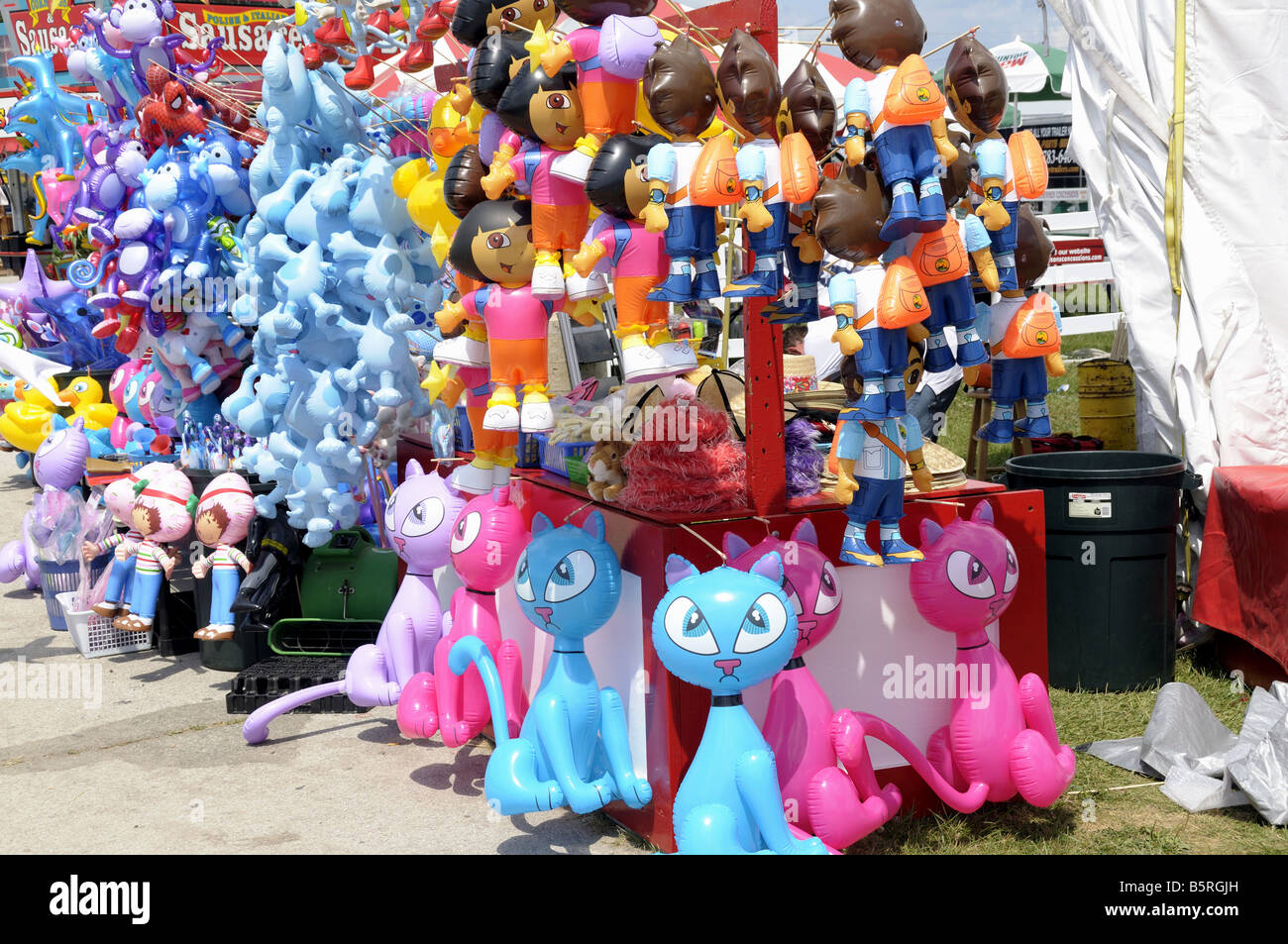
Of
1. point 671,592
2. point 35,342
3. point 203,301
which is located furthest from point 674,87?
point 35,342

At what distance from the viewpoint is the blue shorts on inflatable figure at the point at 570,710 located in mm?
3641

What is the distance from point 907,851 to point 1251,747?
123 centimetres

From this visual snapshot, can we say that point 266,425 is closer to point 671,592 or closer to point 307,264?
point 307,264

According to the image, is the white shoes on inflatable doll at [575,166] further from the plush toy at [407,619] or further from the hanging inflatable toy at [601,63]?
the plush toy at [407,619]

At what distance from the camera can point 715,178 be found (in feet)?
10.8

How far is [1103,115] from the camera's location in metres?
5.80

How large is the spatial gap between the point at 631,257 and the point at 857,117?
0.70 metres

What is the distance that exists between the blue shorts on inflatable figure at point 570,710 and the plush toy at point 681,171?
0.81 metres

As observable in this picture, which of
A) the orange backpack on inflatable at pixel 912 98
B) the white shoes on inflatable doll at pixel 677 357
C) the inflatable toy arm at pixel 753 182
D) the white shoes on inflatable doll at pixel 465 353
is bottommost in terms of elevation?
the white shoes on inflatable doll at pixel 677 357

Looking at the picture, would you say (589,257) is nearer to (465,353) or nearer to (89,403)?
(465,353)

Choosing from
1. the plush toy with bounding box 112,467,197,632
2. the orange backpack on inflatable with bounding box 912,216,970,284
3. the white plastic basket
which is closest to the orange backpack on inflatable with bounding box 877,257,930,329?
the orange backpack on inflatable with bounding box 912,216,970,284

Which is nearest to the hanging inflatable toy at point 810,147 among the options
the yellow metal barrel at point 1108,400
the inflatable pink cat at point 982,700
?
the inflatable pink cat at point 982,700

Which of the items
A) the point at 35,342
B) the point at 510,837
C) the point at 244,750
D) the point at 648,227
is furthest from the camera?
the point at 35,342

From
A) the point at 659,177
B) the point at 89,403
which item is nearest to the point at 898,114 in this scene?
the point at 659,177
